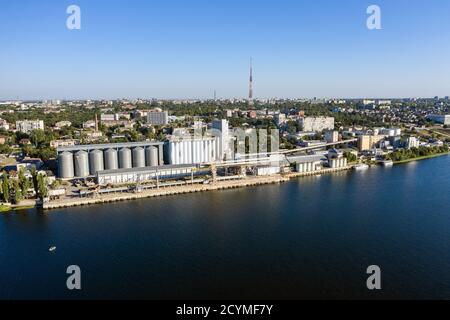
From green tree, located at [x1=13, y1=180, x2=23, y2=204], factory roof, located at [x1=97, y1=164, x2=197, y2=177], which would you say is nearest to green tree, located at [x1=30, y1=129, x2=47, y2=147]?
factory roof, located at [x1=97, y1=164, x2=197, y2=177]

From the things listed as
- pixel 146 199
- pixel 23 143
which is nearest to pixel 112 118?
pixel 23 143

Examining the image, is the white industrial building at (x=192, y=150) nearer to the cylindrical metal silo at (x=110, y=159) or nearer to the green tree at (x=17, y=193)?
the cylindrical metal silo at (x=110, y=159)

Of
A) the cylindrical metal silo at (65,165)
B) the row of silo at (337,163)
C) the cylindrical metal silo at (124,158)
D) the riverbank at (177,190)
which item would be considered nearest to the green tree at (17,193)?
the riverbank at (177,190)

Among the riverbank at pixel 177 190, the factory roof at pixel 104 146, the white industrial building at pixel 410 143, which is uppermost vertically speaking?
the factory roof at pixel 104 146

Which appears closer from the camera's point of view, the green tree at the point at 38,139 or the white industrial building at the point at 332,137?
the green tree at the point at 38,139

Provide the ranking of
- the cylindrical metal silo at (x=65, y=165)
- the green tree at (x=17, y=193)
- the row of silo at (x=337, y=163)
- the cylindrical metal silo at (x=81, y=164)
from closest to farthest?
the green tree at (x=17, y=193), the cylindrical metal silo at (x=65, y=165), the cylindrical metal silo at (x=81, y=164), the row of silo at (x=337, y=163)

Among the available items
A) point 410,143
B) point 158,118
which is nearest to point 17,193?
point 410,143
